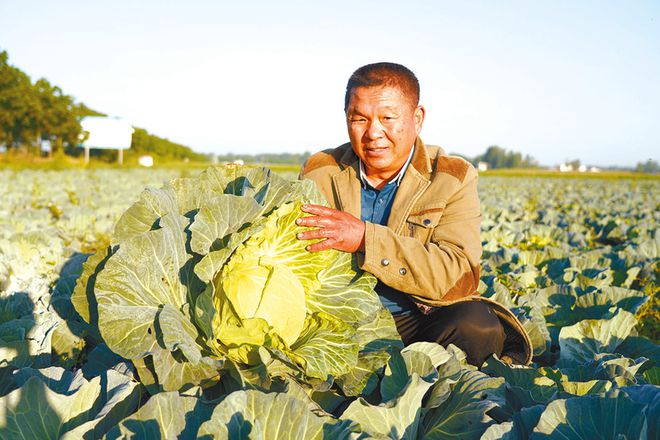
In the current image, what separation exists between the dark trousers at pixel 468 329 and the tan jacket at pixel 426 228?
0.22 feet

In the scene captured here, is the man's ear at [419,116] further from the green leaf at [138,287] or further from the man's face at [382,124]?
the green leaf at [138,287]

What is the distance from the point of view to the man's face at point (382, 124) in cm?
236

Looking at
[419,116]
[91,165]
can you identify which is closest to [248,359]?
[419,116]

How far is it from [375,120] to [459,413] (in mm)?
1331

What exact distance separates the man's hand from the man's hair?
71 cm

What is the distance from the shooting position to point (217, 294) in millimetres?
1779

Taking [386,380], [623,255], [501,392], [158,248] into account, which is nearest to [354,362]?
[386,380]

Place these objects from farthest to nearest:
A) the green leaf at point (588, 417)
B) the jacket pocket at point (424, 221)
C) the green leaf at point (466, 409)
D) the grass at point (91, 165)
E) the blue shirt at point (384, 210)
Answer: the grass at point (91, 165), the blue shirt at point (384, 210), the jacket pocket at point (424, 221), the green leaf at point (466, 409), the green leaf at point (588, 417)

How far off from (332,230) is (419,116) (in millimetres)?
957

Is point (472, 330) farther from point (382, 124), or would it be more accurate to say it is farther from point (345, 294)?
point (382, 124)

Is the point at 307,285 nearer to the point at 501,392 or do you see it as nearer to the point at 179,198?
the point at 179,198

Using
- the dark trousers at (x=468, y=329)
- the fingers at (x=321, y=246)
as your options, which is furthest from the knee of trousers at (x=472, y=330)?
the fingers at (x=321, y=246)

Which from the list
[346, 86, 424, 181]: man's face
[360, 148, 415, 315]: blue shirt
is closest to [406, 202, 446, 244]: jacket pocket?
[360, 148, 415, 315]: blue shirt

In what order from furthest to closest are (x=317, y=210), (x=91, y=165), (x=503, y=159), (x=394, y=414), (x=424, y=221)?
(x=503, y=159) < (x=91, y=165) < (x=424, y=221) < (x=317, y=210) < (x=394, y=414)
